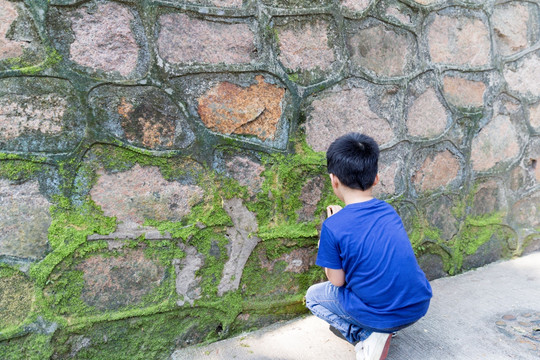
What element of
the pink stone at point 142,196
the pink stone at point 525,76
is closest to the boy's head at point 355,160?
the pink stone at point 142,196

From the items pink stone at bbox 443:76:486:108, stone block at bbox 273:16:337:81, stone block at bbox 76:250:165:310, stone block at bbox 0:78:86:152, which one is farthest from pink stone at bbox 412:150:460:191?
stone block at bbox 0:78:86:152

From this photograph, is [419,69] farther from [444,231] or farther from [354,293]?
[354,293]

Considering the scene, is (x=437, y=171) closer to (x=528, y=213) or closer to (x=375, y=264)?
(x=528, y=213)

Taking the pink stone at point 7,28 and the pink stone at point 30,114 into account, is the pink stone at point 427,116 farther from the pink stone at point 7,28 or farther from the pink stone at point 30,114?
the pink stone at point 7,28

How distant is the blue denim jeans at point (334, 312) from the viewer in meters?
1.31

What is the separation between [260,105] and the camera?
55.6 inches

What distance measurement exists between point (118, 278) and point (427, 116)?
1.44 meters

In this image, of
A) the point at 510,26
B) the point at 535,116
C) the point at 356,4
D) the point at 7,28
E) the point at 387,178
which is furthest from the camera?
the point at 535,116

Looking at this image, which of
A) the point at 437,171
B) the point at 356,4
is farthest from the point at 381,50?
the point at 437,171

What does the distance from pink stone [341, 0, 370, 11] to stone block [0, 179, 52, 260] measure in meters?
1.26

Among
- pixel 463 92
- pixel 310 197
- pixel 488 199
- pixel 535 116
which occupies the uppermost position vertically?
pixel 463 92

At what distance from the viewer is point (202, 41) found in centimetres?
130

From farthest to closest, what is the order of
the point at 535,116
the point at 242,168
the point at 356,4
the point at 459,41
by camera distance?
the point at 535,116 < the point at 459,41 < the point at 356,4 < the point at 242,168

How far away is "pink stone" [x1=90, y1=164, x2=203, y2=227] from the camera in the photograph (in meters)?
1.25
